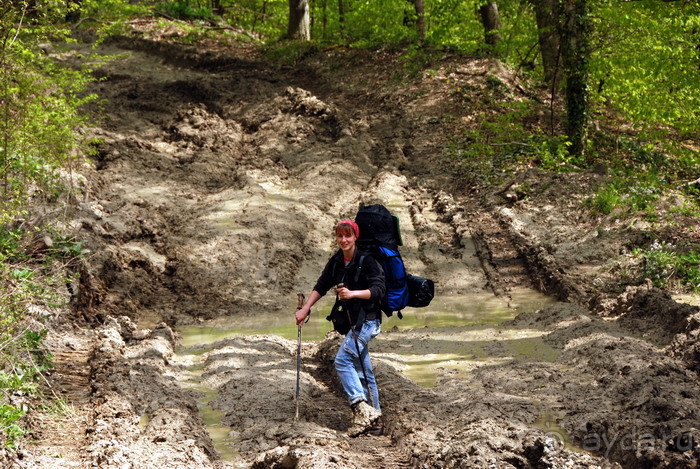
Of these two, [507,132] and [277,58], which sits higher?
[277,58]

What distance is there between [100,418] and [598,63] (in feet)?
41.7

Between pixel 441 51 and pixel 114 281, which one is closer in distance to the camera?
pixel 114 281

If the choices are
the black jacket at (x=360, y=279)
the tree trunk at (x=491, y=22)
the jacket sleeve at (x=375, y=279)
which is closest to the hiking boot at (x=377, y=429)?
the black jacket at (x=360, y=279)

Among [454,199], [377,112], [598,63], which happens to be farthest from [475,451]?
[377,112]

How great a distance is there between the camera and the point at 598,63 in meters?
14.8

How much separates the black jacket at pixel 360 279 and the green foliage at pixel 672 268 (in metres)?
5.89

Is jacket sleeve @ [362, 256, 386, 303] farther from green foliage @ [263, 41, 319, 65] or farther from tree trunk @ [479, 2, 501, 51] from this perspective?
green foliage @ [263, 41, 319, 65]

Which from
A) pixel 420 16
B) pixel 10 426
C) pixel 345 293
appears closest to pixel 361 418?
pixel 345 293

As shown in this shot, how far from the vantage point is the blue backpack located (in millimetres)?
5879

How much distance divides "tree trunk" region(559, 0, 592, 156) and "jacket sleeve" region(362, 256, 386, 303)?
1113 cm

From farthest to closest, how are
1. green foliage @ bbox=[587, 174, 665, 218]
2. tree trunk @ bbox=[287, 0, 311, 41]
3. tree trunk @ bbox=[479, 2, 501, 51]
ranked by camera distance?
tree trunk @ bbox=[287, 0, 311, 41] → tree trunk @ bbox=[479, 2, 501, 51] → green foliage @ bbox=[587, 174, 665, 218]

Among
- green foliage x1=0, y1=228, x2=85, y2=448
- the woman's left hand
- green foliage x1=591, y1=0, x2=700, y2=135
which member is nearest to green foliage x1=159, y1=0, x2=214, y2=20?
green foliage x1=591, y1=0, x2=700, y2=135

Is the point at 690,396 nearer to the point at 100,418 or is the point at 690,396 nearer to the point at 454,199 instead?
the point at 100,418

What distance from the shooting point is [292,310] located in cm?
1102
